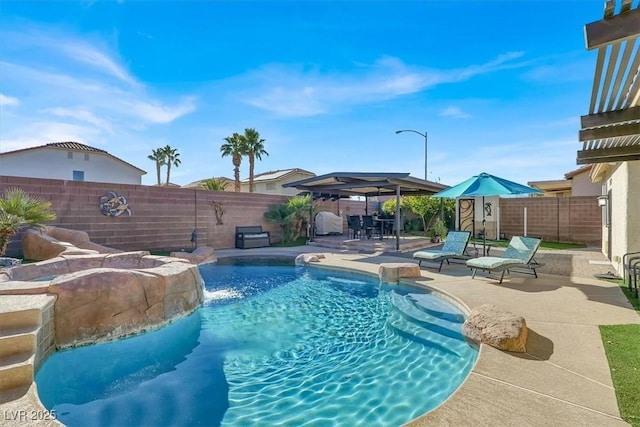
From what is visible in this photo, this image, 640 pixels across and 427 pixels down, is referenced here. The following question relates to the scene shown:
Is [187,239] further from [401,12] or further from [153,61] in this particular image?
[401,12]

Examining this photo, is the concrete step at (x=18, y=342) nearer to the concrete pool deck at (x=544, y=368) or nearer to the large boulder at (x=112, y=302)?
the concrete pool deck at (x=544, y=368)

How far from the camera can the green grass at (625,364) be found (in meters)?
2.72

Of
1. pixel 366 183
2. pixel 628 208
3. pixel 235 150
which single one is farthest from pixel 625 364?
pixel 235 150

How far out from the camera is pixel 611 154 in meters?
5.81

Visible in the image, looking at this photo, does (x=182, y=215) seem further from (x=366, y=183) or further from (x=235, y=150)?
(x=235, y=150)

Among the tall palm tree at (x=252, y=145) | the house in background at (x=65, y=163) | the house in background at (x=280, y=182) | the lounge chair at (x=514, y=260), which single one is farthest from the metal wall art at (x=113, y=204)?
the house in background at (x=280, y=182)

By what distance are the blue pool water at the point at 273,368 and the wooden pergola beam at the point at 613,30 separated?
11.8 feet

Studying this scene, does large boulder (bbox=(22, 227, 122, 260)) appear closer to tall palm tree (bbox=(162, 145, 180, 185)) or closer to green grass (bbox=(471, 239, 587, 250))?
green grass (bbox=(471, 239, 587, 250))

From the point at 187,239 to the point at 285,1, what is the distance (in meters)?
10.1

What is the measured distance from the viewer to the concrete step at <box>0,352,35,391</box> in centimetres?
315

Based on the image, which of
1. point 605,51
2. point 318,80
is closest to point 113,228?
point 318,80

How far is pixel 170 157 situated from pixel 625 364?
44649 mm

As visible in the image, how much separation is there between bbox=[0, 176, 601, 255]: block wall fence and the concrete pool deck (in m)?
10.1

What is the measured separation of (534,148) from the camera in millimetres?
19141
